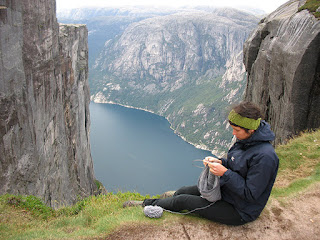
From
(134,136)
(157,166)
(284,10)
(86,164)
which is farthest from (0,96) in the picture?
(134,136)

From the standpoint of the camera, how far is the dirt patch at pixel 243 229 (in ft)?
24.9

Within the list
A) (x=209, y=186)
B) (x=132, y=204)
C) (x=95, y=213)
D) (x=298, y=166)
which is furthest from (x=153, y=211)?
(x=298, y=166)

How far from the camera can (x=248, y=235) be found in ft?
24.9

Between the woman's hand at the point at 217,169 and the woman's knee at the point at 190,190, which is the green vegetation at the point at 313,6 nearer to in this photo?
the woman's knee at the point at 190,190

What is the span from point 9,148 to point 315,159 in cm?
1800

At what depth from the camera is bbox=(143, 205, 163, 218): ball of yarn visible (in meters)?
8.30

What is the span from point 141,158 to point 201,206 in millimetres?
137353

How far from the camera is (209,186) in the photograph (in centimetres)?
779

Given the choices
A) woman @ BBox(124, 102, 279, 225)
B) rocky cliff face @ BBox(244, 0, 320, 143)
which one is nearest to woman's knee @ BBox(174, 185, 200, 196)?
woman @ BBox(124, 102, 279, 225)

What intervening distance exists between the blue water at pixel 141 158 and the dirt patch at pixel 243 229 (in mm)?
87444

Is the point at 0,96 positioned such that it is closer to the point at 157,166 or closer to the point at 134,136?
the point at 157,166

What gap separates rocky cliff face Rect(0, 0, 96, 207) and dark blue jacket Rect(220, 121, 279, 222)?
1185 centimetres

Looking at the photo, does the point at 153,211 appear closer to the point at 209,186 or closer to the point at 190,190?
the point at 190,190

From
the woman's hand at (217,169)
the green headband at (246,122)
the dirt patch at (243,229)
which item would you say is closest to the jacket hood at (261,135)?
the green headband at (246,122)
